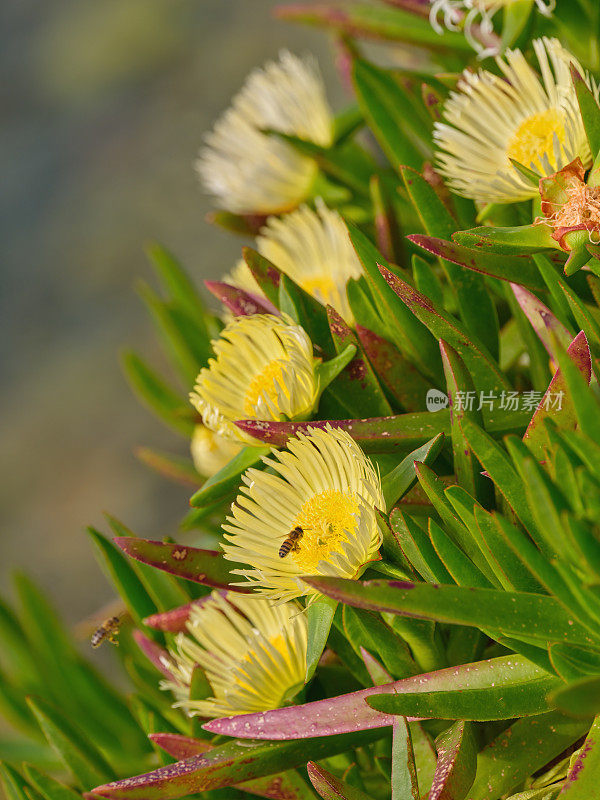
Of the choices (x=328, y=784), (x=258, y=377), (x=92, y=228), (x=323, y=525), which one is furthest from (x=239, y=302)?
(x=92, y=228)

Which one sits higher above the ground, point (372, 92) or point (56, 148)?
point (56, 148)

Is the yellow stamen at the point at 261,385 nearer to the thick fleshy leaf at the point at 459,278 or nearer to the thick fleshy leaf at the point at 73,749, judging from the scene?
the thick fleshy leaf at the point at 459,278

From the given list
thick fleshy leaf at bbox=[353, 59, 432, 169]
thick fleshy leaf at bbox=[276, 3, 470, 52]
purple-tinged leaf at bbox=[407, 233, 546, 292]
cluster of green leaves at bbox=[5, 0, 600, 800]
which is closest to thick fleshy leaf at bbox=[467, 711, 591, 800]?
cluster of green leaves at bbox=[5, 0, 600, 800]

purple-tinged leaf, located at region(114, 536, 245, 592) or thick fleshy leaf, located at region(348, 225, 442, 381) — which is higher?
thick fleshy leaf, located at region(348, 225, 442, 381)

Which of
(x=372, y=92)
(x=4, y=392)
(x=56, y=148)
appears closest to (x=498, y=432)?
(x=372, y=92)

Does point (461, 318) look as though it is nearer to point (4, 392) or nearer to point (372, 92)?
point (372, 92)

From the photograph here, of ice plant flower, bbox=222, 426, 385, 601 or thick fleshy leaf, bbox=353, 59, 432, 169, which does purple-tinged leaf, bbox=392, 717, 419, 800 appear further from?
thick fleshy leaf, bbox=353, 59, 432, 169
